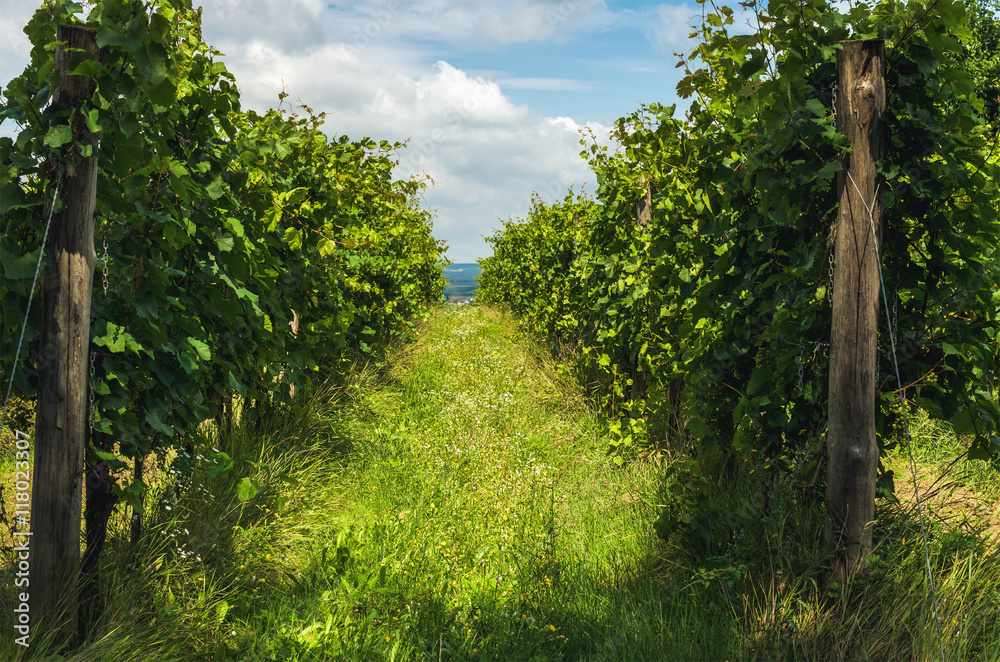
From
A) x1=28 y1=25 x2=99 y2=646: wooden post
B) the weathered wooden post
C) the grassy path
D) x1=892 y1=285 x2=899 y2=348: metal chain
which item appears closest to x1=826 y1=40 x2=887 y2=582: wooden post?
x1=892 y1=285 x2=899 y2=348: metal chain

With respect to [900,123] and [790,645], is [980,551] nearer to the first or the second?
[790,645]

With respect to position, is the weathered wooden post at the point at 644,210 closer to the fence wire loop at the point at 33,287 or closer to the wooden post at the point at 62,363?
the wooden post at the point at 62,363

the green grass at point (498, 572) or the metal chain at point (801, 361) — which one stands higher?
the metal chain at point (801, 361)

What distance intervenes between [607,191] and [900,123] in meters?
3.20

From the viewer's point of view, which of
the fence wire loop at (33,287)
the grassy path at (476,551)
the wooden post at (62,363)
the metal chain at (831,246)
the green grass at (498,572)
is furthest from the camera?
the grassy path at (476,551)

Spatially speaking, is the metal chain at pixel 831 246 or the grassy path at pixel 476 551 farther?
the grassy path at pixel 476 551

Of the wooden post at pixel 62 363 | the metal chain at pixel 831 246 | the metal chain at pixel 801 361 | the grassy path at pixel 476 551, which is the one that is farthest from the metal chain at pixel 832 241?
the wooden post at pixel 62 363

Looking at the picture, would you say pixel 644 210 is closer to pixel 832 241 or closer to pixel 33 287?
pixel 832 241

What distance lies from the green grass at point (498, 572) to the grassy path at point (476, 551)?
0.01 meters

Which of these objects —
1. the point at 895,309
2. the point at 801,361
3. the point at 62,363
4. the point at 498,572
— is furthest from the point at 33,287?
the point at 895,309

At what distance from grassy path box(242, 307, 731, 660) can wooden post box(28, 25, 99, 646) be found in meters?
0.92

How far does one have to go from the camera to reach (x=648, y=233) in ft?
17.2

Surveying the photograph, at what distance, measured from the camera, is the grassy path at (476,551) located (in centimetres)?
309

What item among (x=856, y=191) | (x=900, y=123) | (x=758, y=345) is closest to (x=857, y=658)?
(x=758, y=345)
